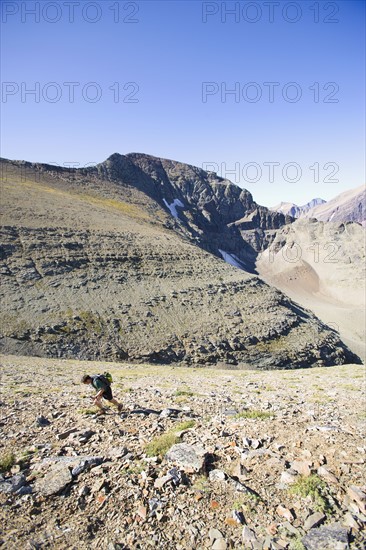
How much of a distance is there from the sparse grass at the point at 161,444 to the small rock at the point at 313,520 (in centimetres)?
375

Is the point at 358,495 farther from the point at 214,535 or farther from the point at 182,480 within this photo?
the point at 182,480

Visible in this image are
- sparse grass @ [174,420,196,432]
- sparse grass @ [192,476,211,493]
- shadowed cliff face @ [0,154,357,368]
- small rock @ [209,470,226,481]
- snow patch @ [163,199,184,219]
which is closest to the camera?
sparse grass @ [192,476,211,493]

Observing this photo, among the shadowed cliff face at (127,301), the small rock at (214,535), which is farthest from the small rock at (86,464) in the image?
the shadowed cliff face at (127,301)

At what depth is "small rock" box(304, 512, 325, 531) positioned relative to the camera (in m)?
5.80

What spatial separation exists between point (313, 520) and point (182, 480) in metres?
2.77

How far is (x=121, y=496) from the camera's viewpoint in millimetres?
6699

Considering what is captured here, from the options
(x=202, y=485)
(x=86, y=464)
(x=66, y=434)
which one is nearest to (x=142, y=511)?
(x=202, y=485)

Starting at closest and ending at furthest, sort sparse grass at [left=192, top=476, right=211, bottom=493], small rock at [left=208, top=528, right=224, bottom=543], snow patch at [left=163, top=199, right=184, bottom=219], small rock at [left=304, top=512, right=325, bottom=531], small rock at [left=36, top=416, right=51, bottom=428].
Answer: small rock at [left=208, top=528, right=224, bottom=543] → small rock at [left=304, top=512, right=325, bottom=531] → sparse grass at [left=192, top=476, right=211, bottom=493] → small rock at [left=36, top=416, right=51, bottom=428] → snow patch at [left=163, top=199, right=184, bottom=219]

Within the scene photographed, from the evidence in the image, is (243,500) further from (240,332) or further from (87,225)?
(87,225)

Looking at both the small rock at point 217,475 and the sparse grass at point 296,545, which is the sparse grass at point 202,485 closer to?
the small rock at point 217,475

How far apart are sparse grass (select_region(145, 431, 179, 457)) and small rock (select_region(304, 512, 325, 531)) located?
375 centimetres

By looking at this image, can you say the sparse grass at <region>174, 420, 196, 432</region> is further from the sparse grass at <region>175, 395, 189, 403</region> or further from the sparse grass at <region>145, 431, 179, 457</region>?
the sparse grass at <region>175, 395, 189, 403</region>

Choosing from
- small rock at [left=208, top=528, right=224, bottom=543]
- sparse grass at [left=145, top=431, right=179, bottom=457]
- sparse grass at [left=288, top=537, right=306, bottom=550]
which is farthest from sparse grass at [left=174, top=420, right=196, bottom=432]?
sparse grass at [left=288, top=537, right=306, bottom=550]

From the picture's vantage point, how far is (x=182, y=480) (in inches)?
279
